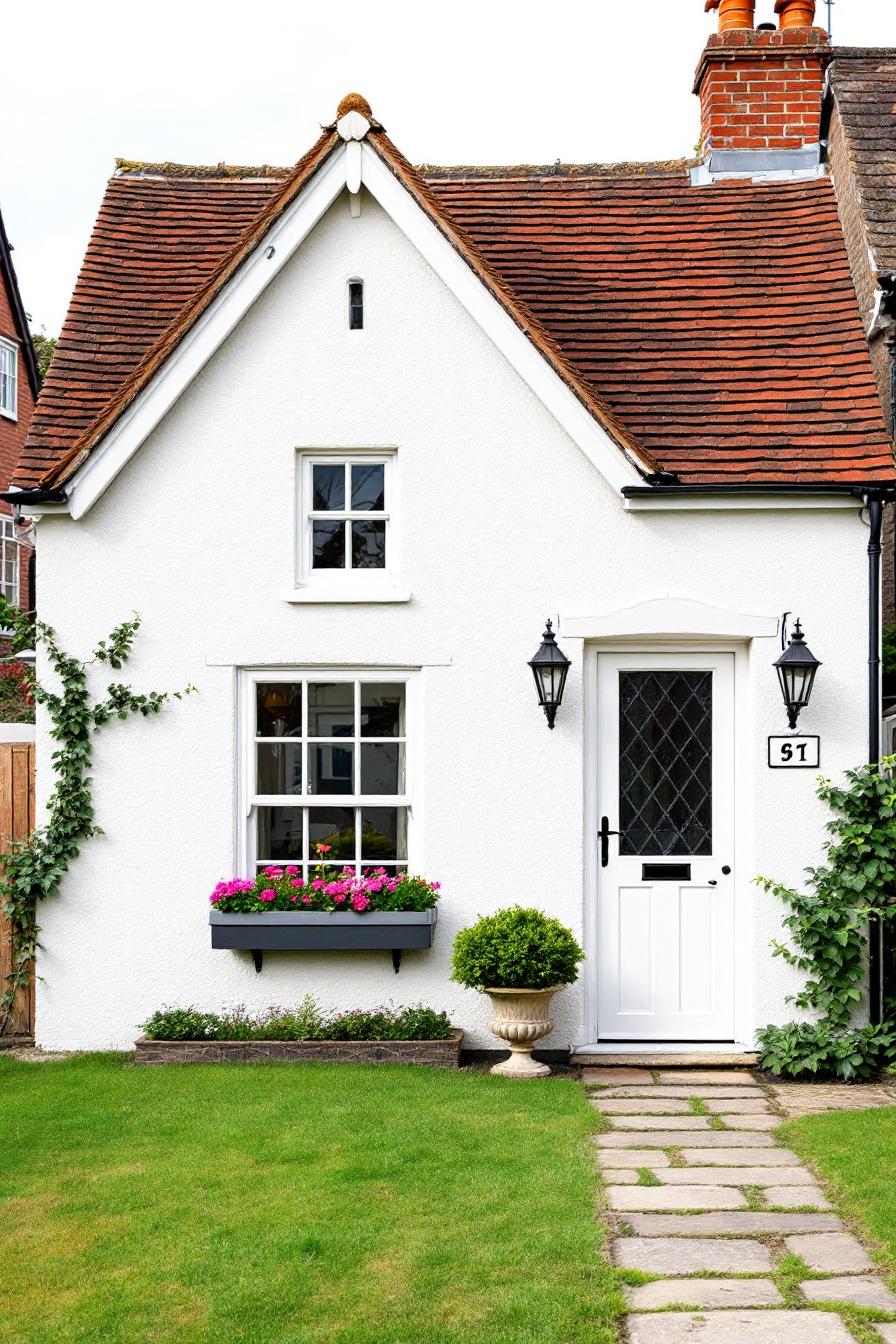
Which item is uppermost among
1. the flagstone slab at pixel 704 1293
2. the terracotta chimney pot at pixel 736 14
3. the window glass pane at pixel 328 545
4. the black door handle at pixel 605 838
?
the terracotta chimney pot at pixel 736 14

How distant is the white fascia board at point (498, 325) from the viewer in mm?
9758

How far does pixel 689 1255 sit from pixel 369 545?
5.73 meters

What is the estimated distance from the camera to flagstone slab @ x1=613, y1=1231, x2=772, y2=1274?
5602mm

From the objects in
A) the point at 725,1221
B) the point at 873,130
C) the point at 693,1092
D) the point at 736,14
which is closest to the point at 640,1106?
the point at 693,1092

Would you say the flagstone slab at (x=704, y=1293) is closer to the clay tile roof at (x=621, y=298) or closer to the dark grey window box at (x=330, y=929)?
the dark grey window box at (x=330, y=929)

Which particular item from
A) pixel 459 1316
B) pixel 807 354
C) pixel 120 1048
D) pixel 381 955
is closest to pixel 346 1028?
pixel 381 955

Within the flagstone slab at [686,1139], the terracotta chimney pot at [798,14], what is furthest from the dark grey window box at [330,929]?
the terracotta chimney pot at [798,14]

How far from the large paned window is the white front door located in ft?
4.76

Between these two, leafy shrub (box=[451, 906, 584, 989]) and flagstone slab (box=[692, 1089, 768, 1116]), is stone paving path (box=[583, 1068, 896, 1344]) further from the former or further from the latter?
leafy shrub (box=[451, 906, 584, 989])

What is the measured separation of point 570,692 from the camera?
9953mm

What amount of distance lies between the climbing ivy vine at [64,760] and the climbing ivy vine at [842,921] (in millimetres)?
4452

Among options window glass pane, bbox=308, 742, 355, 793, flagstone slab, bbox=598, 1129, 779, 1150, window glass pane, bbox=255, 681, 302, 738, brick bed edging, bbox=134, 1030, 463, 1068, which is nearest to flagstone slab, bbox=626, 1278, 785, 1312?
flagstone slab, bbox=598, 1129, 779, 1150

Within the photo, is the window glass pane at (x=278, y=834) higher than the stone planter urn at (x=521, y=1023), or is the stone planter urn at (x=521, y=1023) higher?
the window glass pane at (x=278, y=834)

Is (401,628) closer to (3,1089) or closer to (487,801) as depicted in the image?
(487,801)
